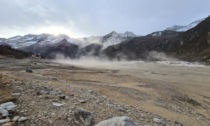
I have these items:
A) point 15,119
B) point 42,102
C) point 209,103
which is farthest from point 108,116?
point 209,103

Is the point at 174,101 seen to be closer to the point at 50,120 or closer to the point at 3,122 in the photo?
the point at 50,120

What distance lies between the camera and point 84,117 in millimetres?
15172

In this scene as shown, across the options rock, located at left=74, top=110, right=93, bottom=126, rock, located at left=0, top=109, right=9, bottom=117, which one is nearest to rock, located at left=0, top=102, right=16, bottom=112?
rock, located at left=0, top=109, right=9, bottom=117

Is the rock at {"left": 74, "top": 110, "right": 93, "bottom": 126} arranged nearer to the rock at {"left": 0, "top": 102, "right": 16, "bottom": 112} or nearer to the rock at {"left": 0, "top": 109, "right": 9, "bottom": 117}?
the rock at {"left": 0, "top": 102, "right": 16, "bottom": 112}

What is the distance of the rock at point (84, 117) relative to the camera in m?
14.9

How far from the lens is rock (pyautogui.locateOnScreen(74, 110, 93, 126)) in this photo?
14930mm

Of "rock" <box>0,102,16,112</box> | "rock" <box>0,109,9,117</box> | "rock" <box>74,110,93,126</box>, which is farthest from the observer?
"rock" <box>74,110,93,126</box>

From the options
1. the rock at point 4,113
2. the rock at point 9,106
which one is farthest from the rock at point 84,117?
the rock at point 4,113

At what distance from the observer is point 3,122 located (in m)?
13.7

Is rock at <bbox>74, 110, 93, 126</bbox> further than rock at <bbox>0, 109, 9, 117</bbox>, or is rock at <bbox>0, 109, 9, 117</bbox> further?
rock at <bbox>74, 110, 93, 126</bbox>

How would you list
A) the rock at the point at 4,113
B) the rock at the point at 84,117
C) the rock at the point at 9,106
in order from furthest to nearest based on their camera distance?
1. the rock at the point at 84,117
2. the rock at the point at 9,106
3. the rock at the point at 4,113

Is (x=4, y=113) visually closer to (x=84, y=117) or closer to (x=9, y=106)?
(x=9, y=106)

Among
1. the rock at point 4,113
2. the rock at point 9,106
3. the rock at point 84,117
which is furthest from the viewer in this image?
the rock at point 84,117

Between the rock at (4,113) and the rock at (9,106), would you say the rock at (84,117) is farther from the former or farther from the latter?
the rock at (4,113)
